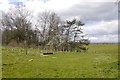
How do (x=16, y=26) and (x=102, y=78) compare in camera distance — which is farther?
(x=16, y=26)

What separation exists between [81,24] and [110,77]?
2245 inches

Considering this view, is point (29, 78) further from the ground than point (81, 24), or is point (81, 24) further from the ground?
point (81, 24)

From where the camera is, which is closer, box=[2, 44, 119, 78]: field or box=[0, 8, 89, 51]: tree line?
box=[2, 44, 119, 78]: field

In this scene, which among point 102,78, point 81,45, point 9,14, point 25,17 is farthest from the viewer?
point 81,45

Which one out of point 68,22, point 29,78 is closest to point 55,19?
point 68,22

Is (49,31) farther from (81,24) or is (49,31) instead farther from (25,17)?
(25,17)

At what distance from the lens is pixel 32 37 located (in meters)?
69.8

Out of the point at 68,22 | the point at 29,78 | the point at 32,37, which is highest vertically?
the point at 68,22

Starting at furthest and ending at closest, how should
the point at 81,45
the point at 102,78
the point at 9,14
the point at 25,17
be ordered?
the point at 81,45, the point at 9,14, the point at 25,17, the point at 102,78

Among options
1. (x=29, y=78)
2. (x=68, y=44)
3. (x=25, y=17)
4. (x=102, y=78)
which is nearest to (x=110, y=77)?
(x=102, y=78)

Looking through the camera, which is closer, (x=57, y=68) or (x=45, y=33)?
(x=57, y=68)

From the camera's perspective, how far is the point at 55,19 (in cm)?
7212

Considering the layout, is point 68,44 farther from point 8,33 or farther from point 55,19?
point 8,33

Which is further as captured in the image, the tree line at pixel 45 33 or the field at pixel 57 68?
the tree line at pixel 45 33
